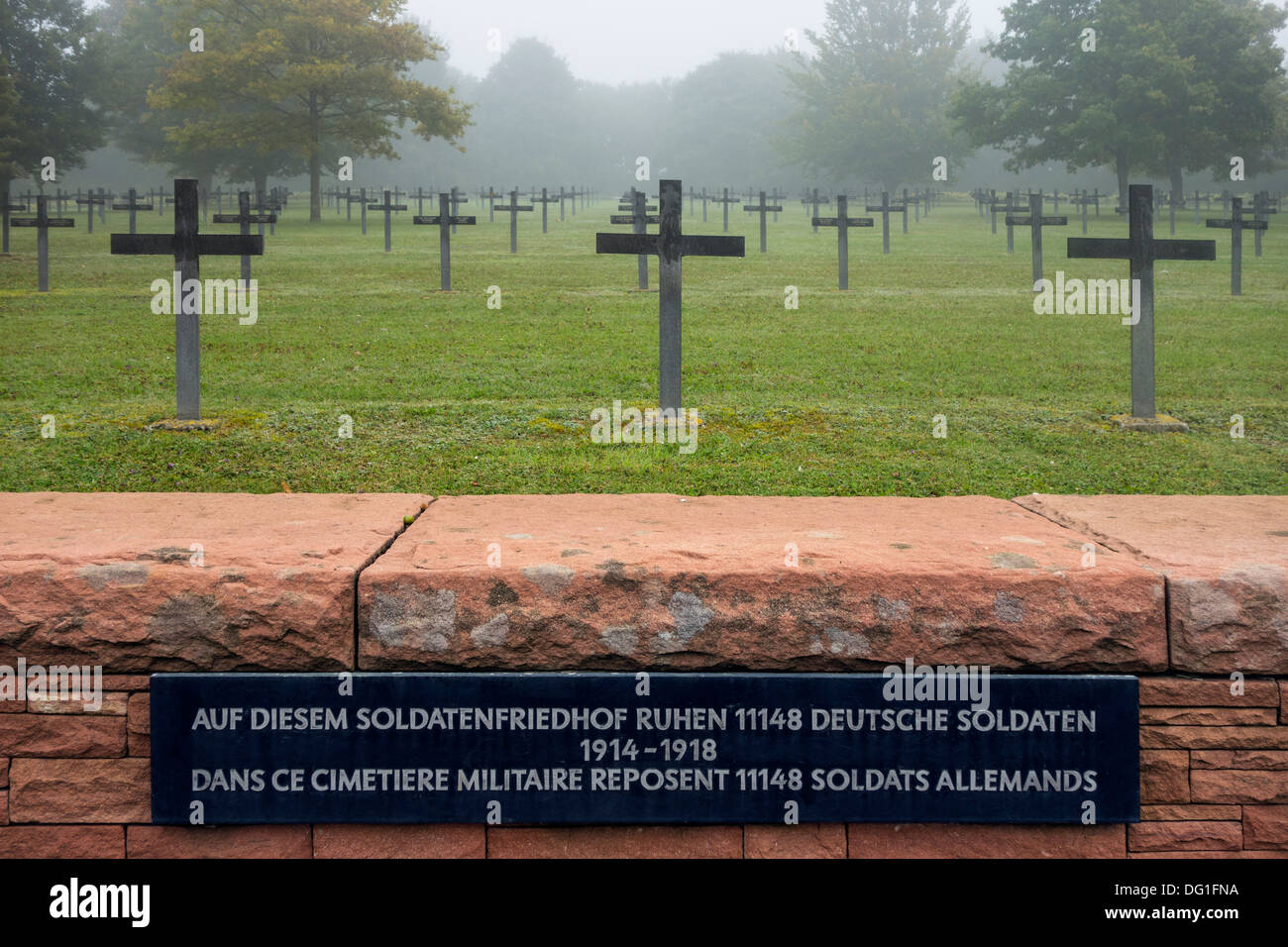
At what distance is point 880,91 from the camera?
205 feet

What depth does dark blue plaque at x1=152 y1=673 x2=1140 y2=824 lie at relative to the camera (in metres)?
2.69

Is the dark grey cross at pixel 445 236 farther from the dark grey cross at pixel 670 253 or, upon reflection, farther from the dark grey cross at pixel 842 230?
the dark grey cross at pixel 670 253

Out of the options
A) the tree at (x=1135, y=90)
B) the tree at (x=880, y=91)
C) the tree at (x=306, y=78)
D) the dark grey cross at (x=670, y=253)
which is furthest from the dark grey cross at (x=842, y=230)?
the tree at (x=880, y=91)

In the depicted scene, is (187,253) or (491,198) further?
(491,198)

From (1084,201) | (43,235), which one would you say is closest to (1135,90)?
(1084,201)

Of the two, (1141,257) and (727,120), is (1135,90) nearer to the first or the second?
(1141,257)

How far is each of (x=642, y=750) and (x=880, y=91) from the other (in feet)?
212

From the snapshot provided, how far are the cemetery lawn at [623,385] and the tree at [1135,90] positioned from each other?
860 inches

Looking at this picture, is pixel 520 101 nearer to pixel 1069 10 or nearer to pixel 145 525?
pixel 1069 10

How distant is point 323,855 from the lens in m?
2.76

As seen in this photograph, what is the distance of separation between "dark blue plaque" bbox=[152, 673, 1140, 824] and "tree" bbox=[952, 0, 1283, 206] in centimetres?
4294

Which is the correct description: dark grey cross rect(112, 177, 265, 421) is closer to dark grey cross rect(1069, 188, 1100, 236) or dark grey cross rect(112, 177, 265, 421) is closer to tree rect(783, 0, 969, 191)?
dark grey cross rect(1069, 188, 1100, 236)

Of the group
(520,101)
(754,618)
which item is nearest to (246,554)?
(754,618)

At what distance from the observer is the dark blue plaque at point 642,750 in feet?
8.81
